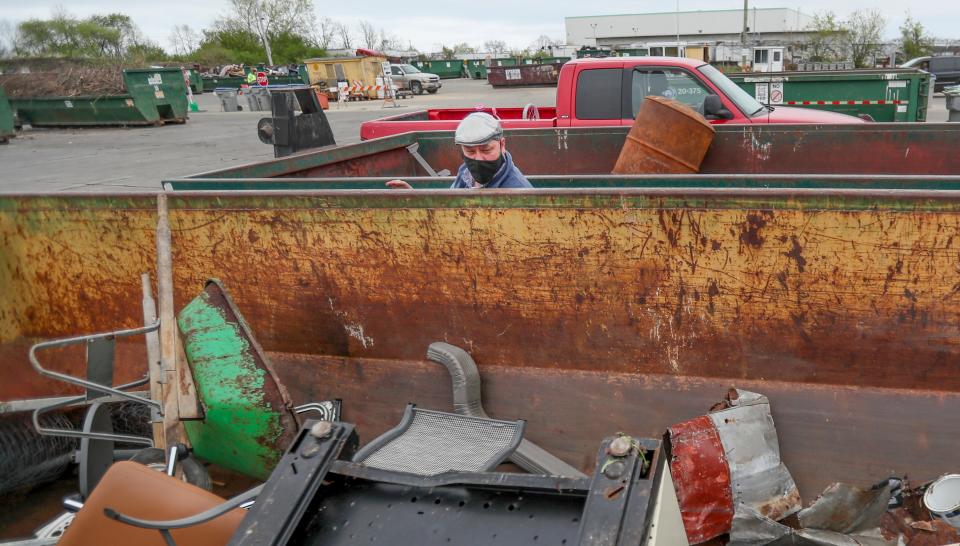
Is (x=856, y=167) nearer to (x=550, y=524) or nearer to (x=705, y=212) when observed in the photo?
(x=705, y=212)

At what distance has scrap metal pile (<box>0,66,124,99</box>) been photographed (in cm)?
2341

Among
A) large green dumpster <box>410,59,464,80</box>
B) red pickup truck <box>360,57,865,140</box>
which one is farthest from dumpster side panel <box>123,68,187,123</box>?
large green dumpster <box>410,59,464,80</box>

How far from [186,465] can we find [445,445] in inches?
43.0

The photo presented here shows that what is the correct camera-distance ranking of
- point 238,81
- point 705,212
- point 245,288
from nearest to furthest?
1. point 705,212
2. point 245,288
3. point 238,81

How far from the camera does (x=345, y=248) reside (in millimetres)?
3154

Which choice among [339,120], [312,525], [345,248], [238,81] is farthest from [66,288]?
[238,81]

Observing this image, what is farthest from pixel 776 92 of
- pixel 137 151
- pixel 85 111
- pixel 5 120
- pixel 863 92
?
pixel 85 111

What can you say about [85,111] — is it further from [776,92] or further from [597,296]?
[597,296]

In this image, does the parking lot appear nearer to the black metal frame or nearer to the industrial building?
the black metal frame

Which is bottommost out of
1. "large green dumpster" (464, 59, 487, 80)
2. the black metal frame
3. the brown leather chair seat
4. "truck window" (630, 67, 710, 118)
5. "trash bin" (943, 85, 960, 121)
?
the brown leather chair seat

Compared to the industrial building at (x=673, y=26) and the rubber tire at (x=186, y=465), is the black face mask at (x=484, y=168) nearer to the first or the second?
the rubber tire at (x=186, y=465)

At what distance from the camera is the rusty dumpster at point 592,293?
8.34 ft

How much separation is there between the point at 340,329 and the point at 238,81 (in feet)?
153

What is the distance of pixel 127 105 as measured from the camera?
901 inches
